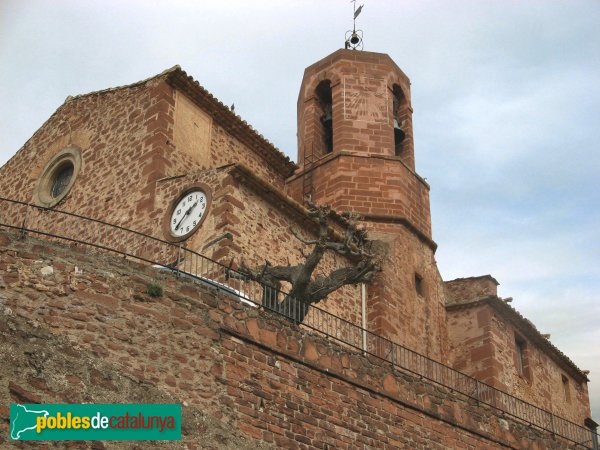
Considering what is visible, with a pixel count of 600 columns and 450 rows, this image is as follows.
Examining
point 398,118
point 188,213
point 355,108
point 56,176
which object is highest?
point 398,118

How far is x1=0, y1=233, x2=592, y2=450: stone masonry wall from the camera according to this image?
12867 mm

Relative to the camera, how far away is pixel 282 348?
587 inches

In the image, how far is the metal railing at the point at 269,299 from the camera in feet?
53.8

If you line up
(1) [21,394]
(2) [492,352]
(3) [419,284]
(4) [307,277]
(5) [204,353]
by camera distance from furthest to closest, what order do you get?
(2) [492,352], (3) [419,284], (4) [307,277], (5) [204,353], (1) [21,394]

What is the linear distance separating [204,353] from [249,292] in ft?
9.07

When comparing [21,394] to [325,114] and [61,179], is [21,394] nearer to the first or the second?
[61,179]

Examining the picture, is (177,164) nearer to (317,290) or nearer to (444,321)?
(317,290)

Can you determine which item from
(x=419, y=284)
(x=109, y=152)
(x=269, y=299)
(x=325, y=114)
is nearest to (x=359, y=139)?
(x=325, y=114)

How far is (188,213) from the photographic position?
744 inches

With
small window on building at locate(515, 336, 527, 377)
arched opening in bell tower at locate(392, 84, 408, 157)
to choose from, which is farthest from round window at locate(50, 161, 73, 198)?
small window on building at locate(515, 336, 527, 377)

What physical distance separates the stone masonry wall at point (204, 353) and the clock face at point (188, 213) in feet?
13.3

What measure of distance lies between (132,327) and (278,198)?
6.63 metres

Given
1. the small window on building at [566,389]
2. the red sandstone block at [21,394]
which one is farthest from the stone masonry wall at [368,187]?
the red sandstone block at [21,394]

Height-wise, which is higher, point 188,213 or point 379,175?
point 379,175
